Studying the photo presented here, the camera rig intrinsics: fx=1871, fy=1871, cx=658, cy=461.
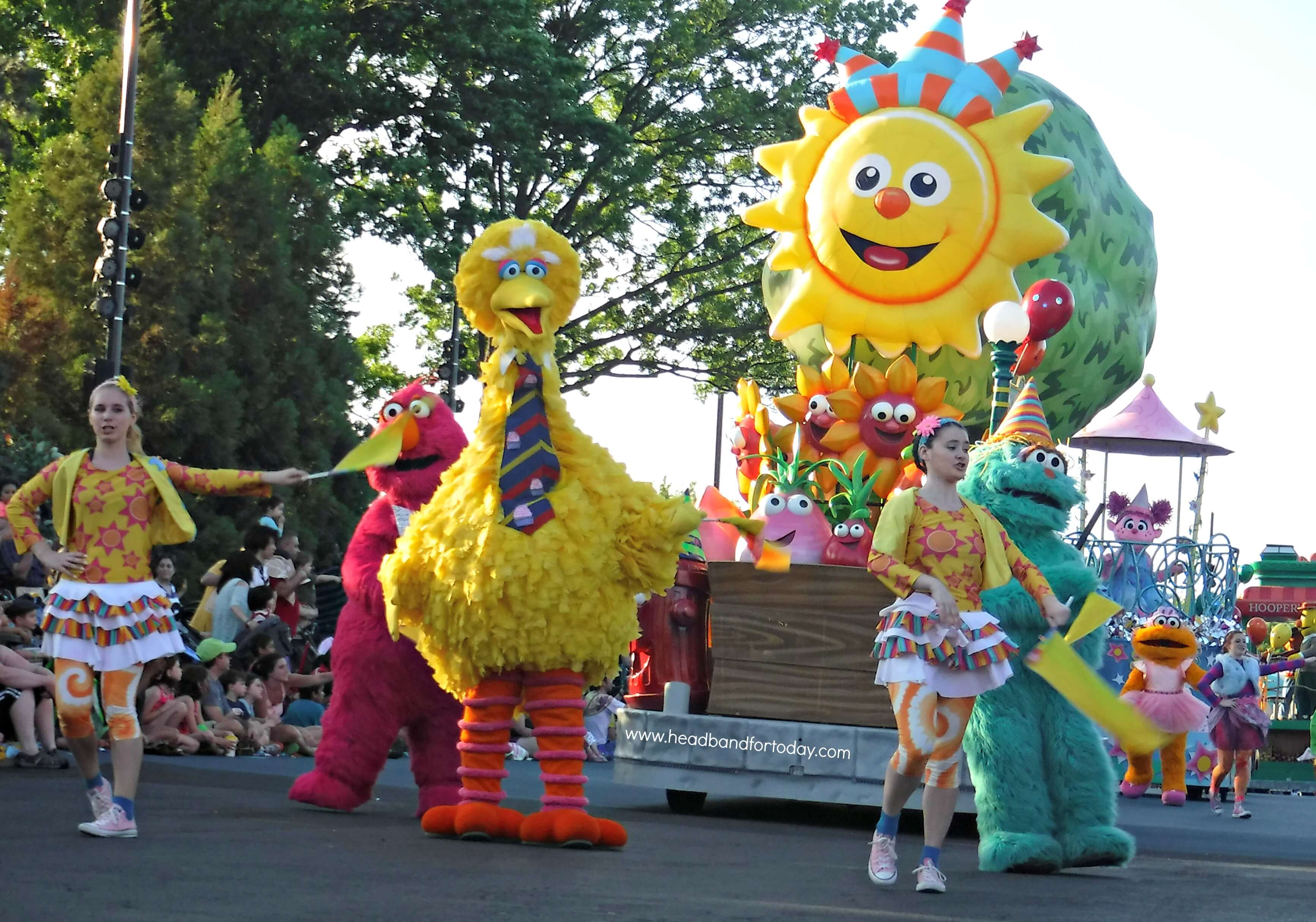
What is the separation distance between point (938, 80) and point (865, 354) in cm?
164

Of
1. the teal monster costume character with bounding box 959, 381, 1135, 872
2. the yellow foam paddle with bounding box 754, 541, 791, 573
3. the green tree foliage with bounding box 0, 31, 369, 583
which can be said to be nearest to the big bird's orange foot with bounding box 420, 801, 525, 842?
the yellow foam paddle with bounding box 754, 541, 791, 573

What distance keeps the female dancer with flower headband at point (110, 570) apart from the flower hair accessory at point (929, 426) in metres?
2.14

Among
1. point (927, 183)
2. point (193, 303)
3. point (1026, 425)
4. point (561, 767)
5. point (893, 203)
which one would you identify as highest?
point (193, 303)

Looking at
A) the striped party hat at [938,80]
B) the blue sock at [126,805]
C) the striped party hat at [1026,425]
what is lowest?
the blue sock at [126,805]

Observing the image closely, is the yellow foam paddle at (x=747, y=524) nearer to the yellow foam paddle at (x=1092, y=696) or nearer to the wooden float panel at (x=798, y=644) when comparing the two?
the yellow foam paddle at (x=1092, y=696)

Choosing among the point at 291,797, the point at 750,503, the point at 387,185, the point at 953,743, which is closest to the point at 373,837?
the point at 291,797

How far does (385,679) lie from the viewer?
7504mm

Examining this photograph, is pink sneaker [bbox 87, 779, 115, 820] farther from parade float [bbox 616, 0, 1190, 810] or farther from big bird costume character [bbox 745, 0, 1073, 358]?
big bird costume character [bbox 745, 0, 1073, 358]

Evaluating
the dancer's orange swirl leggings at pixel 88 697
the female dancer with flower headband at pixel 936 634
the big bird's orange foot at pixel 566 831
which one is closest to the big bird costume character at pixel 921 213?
the female dancer with flower headband at pixel 936 634

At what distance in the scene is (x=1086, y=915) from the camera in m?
5.59

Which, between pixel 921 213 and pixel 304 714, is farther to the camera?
pixel 304 714

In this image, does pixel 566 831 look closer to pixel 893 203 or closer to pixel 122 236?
pixel 893 203

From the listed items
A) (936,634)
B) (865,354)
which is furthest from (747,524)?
(865,354)

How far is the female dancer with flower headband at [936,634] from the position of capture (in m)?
6.16
